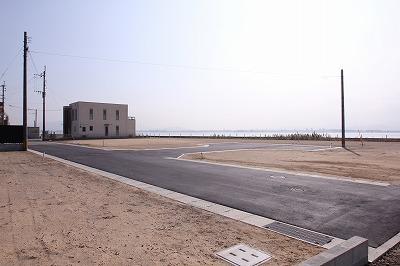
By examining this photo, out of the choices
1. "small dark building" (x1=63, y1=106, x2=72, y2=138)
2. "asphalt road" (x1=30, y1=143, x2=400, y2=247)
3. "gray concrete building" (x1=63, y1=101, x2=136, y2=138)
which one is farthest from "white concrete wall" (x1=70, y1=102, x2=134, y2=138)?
"asphalt road" (x1=30, y1=143, x2=400, y2=247)

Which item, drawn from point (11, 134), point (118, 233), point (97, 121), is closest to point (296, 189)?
point (118, 233)

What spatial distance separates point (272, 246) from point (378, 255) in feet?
5.23

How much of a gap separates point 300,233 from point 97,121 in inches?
2931

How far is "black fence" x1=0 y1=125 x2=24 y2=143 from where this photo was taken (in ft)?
95.4

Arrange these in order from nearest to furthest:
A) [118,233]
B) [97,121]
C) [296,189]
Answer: [118,233], [296,189], [97,121]

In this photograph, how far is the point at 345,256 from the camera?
14.0 ft

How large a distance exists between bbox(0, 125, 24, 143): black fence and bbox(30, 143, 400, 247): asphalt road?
2082cm

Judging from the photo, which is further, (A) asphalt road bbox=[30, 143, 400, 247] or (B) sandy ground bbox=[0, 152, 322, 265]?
(A) asphalt road bbox=[30, 143, 400, 247]

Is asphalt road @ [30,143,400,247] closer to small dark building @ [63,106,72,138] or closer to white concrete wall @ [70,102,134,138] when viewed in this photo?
white concrete wall @ [70,102,134,138]

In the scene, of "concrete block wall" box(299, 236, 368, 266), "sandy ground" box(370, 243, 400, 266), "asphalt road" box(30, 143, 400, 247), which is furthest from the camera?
"asphalt road" box(30, 143, 400, 247)

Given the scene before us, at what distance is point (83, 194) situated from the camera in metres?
9.12

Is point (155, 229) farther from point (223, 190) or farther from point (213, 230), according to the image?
point (223, 190)

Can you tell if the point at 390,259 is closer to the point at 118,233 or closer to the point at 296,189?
the point at 118,233

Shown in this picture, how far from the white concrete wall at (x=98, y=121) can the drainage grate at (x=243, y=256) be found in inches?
2830
